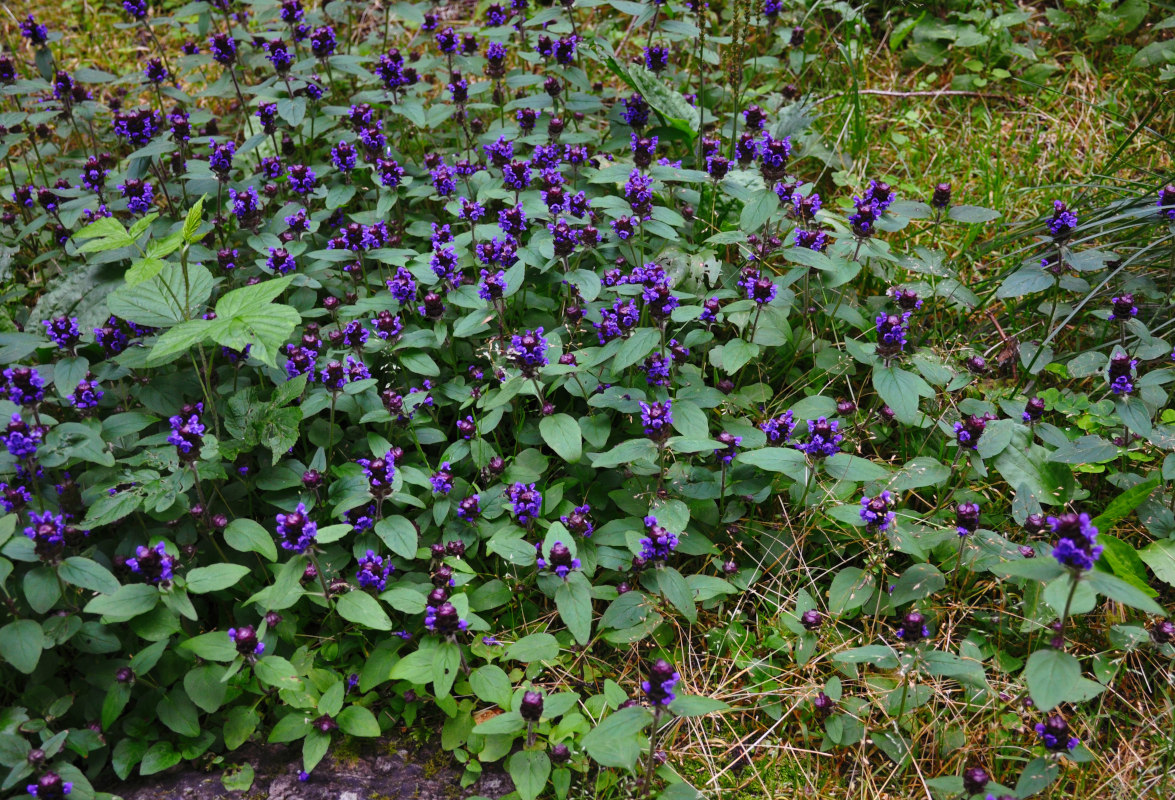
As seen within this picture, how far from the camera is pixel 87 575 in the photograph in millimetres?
2705

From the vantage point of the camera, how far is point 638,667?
3125mm

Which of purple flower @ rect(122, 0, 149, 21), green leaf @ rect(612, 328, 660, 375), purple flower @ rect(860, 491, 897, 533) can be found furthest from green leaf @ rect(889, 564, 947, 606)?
purple flower @ rect(122, 0, 149, 21)

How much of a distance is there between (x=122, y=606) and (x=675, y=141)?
371 cm

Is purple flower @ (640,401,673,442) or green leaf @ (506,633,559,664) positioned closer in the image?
green leaf @ (506,633,559,664)

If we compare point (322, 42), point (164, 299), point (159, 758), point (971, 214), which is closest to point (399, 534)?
point (159, 758)

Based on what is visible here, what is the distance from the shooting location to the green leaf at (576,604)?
2723mm

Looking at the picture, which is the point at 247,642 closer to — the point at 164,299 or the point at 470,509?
the point at 470,509

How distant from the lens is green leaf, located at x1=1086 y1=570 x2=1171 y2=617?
201 cm

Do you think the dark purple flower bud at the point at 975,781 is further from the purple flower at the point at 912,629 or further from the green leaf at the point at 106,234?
the green leaf at the point at 106,234

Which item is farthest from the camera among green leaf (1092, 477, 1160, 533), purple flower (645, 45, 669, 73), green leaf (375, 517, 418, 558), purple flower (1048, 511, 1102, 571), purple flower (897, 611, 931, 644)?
purple flower (645, 45, 669, 73)

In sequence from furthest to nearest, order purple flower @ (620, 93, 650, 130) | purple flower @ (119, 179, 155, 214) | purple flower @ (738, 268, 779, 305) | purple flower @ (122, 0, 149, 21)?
purple flower @ (122, 0, 149, 21), purple flower @ (620, 93, 650, 130), purple flower @ (119, 179, 155, 214), purple flower @ (738, 268, 779, 305)

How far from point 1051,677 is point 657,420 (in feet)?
4.58

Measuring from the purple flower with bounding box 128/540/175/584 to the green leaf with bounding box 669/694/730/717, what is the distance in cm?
167

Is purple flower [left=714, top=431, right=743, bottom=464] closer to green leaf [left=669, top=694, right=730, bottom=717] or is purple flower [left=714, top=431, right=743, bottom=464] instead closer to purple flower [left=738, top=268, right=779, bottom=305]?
purple flower [left=738, top=268, right=779, bottom=305]
